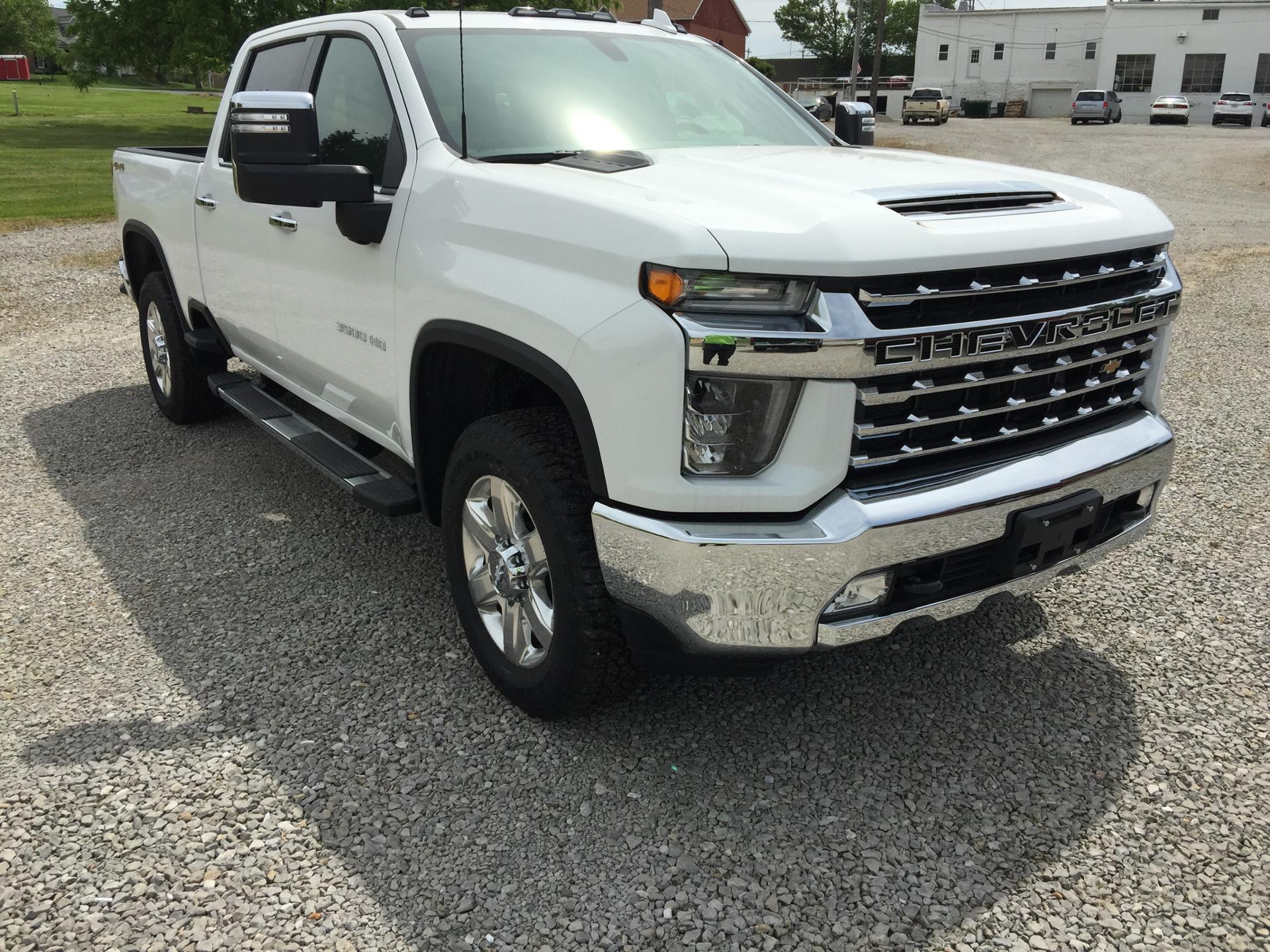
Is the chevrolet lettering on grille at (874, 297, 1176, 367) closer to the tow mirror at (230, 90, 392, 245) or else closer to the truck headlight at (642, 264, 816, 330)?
the truck headlight at (642, 264, 816, 330)

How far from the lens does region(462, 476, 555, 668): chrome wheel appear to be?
10.1ft

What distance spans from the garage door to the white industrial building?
0.13 ft

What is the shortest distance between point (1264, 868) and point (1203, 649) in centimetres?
115

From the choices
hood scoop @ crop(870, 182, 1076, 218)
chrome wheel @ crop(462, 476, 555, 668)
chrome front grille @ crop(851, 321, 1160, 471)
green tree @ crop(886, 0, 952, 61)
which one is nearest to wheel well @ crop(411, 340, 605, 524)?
chrome wheel @ crop(462, 476, 555, 668)

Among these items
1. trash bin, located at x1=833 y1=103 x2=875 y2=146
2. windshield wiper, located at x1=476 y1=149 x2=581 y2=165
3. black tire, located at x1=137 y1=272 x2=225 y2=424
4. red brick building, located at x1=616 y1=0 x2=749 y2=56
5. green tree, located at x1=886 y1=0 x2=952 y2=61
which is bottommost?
black tire, located at x1=137 y1=272 x2=225 y2=424

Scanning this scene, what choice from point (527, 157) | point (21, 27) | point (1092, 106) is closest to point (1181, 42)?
point (1092, 106)

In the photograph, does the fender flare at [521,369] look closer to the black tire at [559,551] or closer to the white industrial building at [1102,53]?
the black tire at [559,551]

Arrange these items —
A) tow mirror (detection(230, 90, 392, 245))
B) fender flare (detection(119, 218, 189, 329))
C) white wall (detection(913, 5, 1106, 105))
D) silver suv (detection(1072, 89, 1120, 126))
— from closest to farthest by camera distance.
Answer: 1. tow mirror (detection(230, 90, 392, 245))
2. fender flare (detection(119, 218, 189, 329))
3. silver suv (detection(1072, 89, 1120, 126))
4. white wall (detection(913, 5, 1106, 105))

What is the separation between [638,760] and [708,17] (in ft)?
185

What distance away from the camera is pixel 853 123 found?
15.4 feet

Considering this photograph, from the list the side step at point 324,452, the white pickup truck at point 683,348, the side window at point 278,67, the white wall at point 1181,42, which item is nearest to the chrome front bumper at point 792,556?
the white pickup truck at point 683,348

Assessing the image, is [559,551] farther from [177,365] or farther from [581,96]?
[177,365]

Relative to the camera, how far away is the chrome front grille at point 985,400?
2.54 m

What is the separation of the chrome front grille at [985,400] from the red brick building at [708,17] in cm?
4464
